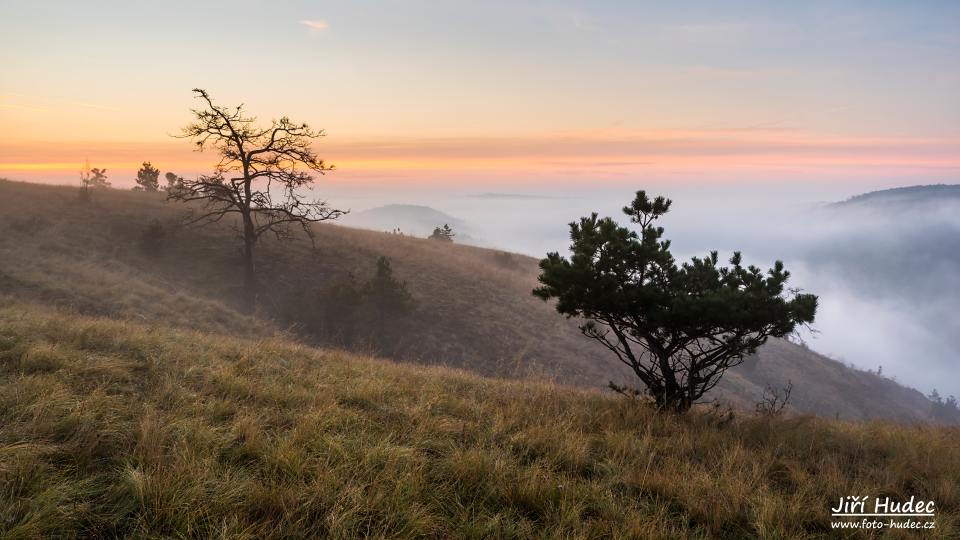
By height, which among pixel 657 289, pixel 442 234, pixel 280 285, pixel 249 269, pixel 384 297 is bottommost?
pixel 384 297

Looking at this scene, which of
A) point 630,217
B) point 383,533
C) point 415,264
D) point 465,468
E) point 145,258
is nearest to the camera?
point 383,533

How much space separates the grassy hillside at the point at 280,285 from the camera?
1741cm

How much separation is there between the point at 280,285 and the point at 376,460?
2091cm

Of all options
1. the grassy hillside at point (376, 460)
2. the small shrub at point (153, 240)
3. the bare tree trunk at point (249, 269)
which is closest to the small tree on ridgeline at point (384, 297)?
the bare tree trunk at point (249, 269)

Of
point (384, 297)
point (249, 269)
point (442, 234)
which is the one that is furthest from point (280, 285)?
point (442, 234)

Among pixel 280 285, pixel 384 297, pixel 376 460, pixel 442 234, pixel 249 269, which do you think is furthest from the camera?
pixel 442 234

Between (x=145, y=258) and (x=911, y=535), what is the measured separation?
92.0 feet

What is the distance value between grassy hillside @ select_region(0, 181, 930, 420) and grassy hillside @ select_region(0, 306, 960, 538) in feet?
34.0

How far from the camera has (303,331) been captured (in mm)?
19969

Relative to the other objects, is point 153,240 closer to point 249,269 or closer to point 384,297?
point 249,269

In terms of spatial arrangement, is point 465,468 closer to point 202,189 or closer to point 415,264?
point 202,189

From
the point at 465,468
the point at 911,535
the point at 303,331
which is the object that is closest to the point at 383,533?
the point at 465,468

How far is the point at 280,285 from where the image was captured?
23.1m

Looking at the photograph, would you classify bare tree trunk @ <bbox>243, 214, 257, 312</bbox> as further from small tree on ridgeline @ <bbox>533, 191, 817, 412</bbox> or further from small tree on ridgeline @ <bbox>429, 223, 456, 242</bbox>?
small tree on ridgeline @ <bbox>429, 223, 456, 242</bbox>
